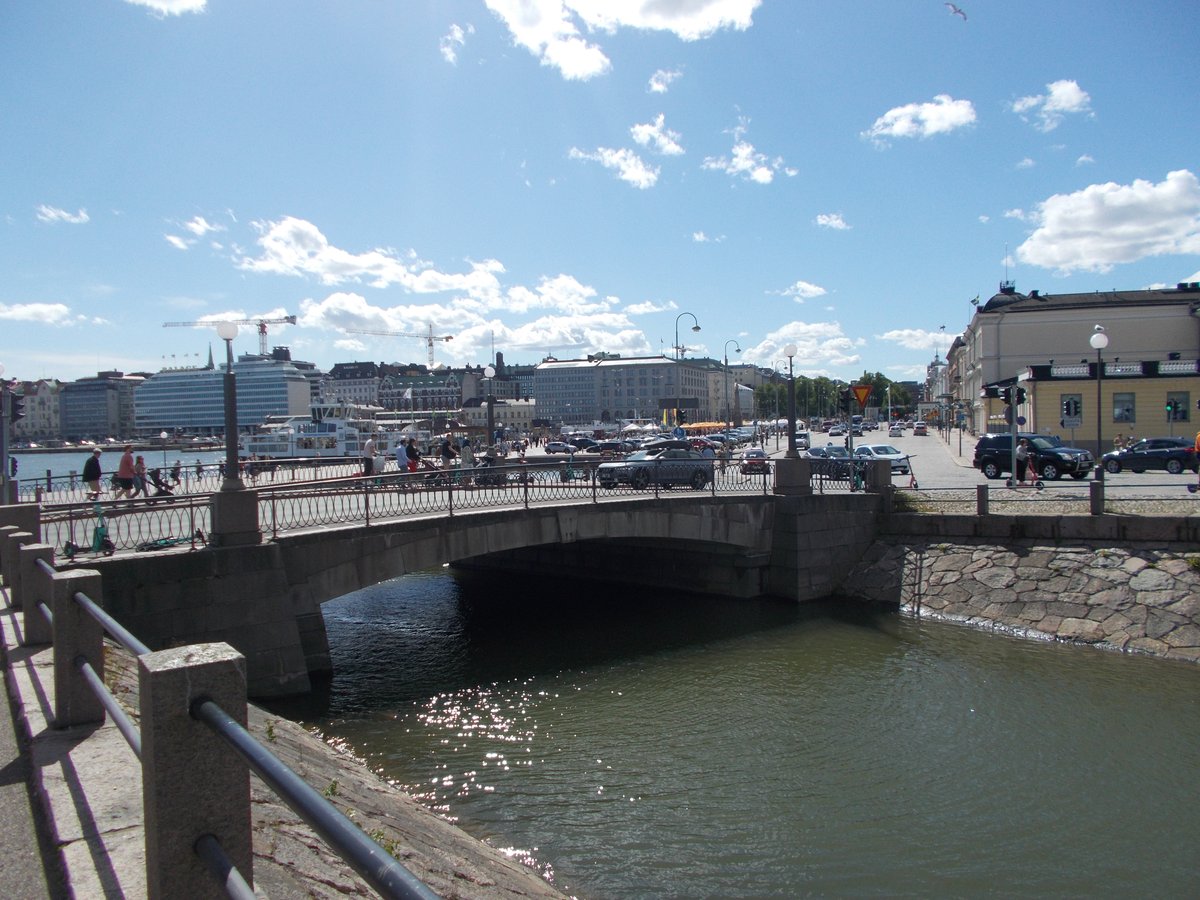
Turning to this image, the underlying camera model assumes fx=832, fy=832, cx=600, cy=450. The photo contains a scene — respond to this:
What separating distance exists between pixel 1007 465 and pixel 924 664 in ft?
68.5

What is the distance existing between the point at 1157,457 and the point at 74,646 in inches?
1579

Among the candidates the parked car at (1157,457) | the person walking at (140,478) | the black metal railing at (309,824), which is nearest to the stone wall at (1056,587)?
the parked car at (1157,457)

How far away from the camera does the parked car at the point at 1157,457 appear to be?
34625 mm

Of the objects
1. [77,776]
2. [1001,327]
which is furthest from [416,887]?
[1001,327]

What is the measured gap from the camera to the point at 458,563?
3080 cm

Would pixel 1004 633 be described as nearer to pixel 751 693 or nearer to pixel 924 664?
pixel 924 664

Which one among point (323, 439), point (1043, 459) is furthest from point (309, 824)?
point (323, 439)

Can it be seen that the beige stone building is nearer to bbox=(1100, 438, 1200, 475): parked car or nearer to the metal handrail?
bbox=(1100, 438, 1200, 475): parked car

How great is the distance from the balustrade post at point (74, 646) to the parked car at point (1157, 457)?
123 feet

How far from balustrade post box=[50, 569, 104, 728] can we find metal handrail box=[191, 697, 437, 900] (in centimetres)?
384

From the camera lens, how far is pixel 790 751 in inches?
520

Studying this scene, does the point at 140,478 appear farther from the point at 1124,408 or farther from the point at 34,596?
the point at 1124,408

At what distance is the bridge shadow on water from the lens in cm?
1677

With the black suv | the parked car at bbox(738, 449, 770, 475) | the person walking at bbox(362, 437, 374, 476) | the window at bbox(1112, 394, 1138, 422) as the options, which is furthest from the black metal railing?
the window at bbox(1112, 394, 1138, 422)
